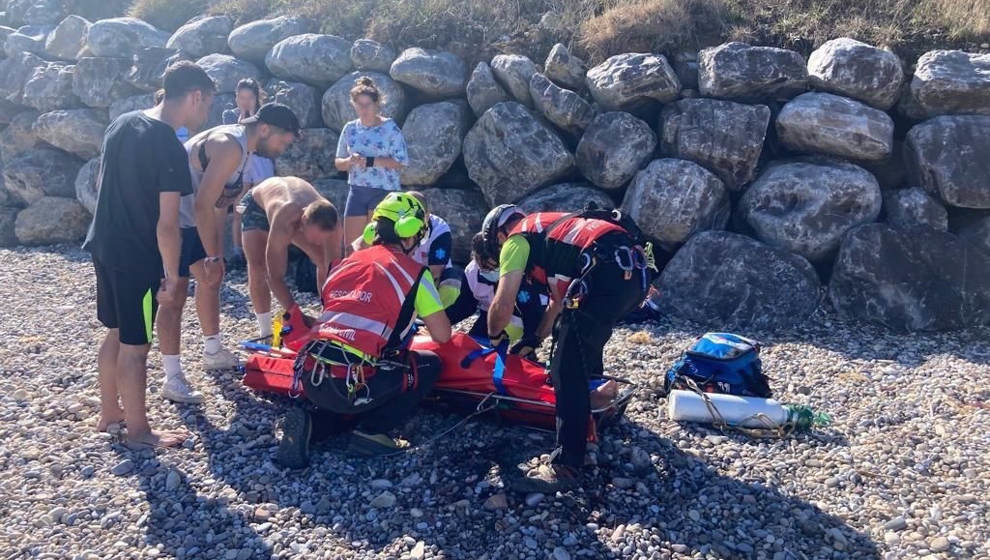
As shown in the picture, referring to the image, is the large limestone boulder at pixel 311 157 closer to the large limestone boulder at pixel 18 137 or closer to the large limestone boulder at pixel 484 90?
the large limestone boulder at pixel 484 90

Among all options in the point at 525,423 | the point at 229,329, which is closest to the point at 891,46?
the point at 525,423

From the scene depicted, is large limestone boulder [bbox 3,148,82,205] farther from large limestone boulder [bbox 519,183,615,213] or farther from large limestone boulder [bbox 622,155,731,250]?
large limestone boulder [bbox 622,155,731,250]

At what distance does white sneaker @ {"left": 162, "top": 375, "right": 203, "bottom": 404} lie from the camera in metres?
5.11

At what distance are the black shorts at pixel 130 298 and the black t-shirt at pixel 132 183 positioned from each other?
7 centimetres

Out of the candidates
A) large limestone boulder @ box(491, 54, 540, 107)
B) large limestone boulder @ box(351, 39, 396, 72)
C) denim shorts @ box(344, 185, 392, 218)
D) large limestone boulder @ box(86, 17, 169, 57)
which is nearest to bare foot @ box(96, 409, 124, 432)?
denim shorts @ box(344, 185, 392, 218)

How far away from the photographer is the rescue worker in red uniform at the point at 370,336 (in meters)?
4.27

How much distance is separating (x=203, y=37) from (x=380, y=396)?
8068mm

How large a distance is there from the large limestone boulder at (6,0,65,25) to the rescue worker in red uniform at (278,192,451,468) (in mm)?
11663

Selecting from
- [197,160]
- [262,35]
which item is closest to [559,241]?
[197,160]

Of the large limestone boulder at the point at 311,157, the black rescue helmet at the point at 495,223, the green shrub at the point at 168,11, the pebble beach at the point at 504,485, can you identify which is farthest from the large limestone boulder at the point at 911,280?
the green shrub at the point at 168,11

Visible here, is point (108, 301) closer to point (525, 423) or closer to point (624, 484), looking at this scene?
point (525, 423)

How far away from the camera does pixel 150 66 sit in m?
10.6

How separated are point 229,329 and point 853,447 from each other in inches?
187

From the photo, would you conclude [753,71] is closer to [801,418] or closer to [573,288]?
[801,418]
